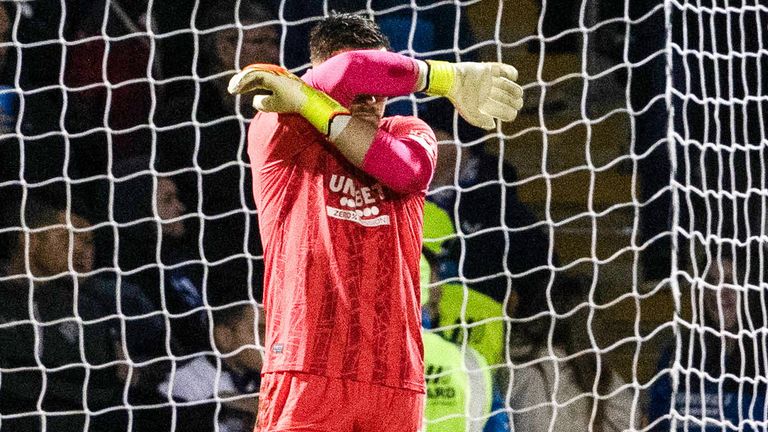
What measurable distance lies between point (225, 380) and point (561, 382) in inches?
33.4

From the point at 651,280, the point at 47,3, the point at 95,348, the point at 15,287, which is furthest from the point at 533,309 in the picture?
the point at 47,3

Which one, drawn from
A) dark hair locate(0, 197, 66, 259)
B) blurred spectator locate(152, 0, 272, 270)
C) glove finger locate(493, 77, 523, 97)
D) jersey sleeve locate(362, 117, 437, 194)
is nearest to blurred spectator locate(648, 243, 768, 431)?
blurred spectator locate(152, 0, 272, 270)

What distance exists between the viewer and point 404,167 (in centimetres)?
164

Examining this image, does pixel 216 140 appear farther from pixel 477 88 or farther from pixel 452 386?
pixel 477 88

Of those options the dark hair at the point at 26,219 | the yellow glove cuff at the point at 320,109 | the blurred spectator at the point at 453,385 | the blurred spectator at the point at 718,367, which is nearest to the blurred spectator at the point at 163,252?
the dark hair at the point at 26,219

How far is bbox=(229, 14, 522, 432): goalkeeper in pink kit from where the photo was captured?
1.62 m

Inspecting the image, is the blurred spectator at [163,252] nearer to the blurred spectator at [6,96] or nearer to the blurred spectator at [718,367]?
the blurred spectator at [6,96]

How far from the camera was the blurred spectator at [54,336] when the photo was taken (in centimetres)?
275

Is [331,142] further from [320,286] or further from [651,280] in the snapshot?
[651,280]

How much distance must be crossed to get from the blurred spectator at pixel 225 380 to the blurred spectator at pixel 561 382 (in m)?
0.64

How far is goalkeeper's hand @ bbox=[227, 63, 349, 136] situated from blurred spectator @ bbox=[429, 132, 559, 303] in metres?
1.37

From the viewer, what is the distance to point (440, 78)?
1731 mm

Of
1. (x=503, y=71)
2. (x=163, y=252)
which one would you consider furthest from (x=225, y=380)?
(x=503, y=71)

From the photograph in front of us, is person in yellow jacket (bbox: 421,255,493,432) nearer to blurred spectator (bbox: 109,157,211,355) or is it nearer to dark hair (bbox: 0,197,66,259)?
blurred spectator (bbox: 109,157,211,355)
